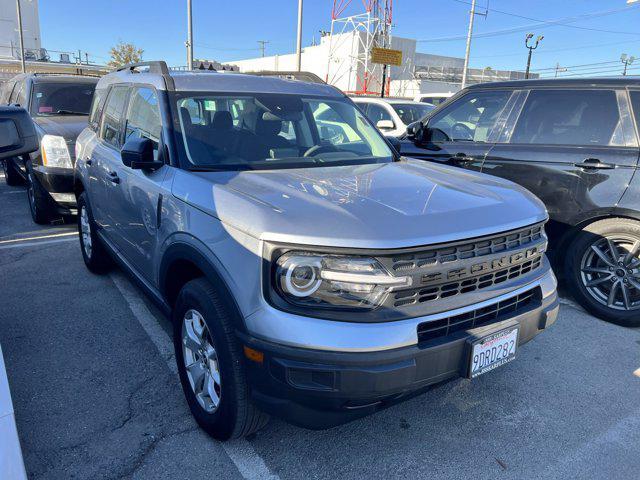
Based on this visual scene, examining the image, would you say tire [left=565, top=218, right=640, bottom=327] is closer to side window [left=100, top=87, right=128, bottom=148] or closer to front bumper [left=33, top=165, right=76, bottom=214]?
side window [left=100, top=87, right=128, bottom=148]

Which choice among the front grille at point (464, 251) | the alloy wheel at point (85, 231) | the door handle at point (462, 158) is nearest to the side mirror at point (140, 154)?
the front grille at point (464, 251)

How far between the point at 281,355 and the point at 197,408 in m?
0.95

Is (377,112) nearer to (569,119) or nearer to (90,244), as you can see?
(569,119)

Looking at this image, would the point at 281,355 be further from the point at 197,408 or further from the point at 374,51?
the point at 374,51

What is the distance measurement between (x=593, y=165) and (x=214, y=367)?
3.47 meters

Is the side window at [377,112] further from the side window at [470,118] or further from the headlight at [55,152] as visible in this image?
the headlight at [55,152]

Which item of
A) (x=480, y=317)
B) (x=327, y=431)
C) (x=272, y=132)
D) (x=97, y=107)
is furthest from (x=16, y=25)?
(x=480, y=317)

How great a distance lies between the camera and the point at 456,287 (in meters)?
2.26

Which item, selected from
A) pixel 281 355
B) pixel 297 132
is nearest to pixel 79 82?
pixel 297 132

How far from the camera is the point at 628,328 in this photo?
406 centimetres

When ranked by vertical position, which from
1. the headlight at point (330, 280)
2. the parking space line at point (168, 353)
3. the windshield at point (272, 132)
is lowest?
the parking space line at point (168, 353)

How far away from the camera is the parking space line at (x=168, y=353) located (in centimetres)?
242

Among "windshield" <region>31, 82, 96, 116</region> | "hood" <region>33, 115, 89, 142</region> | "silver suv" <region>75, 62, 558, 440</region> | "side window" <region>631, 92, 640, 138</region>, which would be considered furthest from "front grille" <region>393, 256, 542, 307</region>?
"windshield" <region>31, 82, 96, 116</region>

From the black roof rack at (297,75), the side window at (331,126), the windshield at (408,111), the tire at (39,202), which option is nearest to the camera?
the side window at (331,126)
